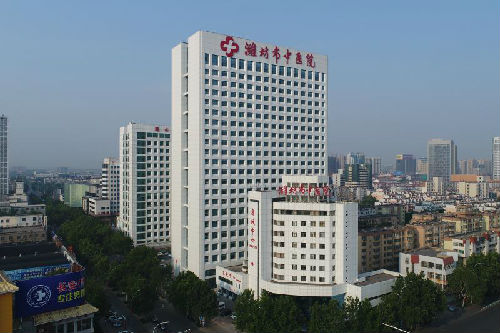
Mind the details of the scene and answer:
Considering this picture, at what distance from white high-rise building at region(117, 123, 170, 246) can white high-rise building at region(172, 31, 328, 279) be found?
20442 millimetres

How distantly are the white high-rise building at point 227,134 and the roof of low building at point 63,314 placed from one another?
62.8 feet

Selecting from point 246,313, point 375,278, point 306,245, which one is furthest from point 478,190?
point 246,313

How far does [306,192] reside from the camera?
45.2 m

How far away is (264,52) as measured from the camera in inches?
2387

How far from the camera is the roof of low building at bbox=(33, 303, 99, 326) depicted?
33875 mm

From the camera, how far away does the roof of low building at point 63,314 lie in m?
33.9

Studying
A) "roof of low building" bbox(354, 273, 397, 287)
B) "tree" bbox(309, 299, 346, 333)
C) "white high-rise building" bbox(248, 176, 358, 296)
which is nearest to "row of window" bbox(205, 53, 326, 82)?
"white high-rise building" bbox(248, 176, 358, 296)

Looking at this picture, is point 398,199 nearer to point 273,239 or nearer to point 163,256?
point 163,256

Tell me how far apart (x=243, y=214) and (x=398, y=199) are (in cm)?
11048

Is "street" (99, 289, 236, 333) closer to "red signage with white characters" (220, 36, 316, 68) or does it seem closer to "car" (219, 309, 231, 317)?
"car" (219, 309, 231, 317)

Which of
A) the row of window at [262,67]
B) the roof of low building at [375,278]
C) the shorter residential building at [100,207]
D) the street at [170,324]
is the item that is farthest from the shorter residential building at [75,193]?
the roof of low building at [375,278]

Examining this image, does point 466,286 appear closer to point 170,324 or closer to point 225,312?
point 225,312

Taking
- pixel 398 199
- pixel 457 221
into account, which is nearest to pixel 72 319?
pixel 457 221

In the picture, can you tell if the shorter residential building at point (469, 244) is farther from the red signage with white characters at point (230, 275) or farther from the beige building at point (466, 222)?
the red signage with white characters at point (230, 275)
